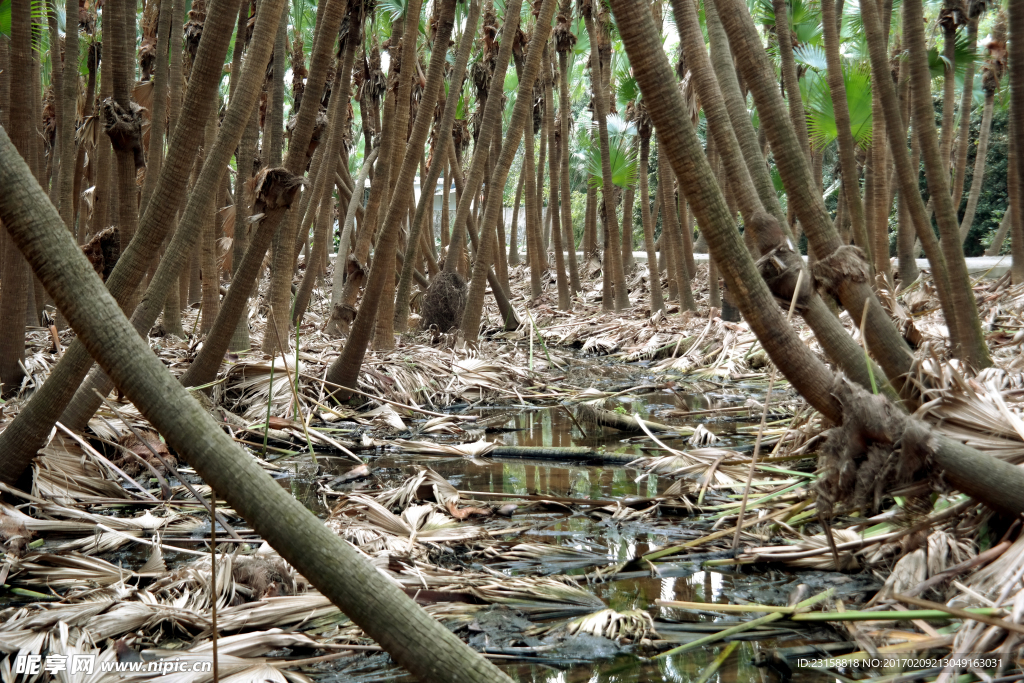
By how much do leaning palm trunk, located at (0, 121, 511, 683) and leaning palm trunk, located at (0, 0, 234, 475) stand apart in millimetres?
1568

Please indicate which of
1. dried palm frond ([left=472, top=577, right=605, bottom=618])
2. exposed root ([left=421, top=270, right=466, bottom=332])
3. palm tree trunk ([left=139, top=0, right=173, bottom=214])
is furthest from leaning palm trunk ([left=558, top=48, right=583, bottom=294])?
dried palm frond ([left=472, top=577, right=605, bottom=618])

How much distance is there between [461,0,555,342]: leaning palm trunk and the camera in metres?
6.17

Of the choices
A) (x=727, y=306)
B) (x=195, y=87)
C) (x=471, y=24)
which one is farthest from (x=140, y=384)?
(x=727, y=306)

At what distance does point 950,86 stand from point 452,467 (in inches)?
394

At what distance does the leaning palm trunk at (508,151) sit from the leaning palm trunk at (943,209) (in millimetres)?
2914

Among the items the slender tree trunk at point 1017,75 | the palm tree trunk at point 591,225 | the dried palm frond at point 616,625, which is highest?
the palm tree trunk at point 591,225

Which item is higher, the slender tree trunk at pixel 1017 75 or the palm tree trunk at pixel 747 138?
the slender tree trunk at pixel 1017 75

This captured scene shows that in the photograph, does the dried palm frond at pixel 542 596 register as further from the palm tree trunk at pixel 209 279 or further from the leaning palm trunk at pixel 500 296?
the leaning palm trunk at pixel 500 296

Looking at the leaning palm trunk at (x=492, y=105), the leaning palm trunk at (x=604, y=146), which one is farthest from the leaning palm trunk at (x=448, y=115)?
the leaning palm trunk at (x=604, y=146)

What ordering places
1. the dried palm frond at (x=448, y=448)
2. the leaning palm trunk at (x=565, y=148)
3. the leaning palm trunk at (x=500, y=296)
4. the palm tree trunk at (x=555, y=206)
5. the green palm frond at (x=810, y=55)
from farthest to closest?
the green palm frond at (x=810, y=55), the palm tree trunk at (x=555, y=206), the leaning palm trunk at (x=565, y=148), the leaning palm trunk at (x=500, y=296), the dried palm frond at (x=448, y=448)

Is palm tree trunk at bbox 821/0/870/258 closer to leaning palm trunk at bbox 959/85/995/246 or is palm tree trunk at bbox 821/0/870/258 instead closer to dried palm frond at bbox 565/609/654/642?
dried palm frond at bbox 565/609/654/642

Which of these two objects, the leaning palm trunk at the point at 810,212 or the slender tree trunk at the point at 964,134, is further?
the slender tree trunk at the point at 964,134

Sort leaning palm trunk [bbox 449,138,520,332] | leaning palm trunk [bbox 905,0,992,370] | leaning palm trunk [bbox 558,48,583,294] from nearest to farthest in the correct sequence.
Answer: leaning palm trunk [bbox 905,0,992,370], leaning palm trunk [bbox 449,138,520,332], leaning palm trunk [bbox 558,48,583,294]

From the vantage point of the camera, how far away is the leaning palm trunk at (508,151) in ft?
20.3
